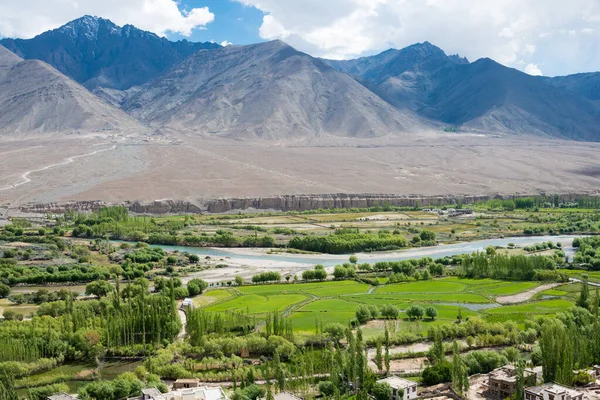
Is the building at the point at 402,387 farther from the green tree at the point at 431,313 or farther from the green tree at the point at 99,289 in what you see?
the green tree at the point at 99,289

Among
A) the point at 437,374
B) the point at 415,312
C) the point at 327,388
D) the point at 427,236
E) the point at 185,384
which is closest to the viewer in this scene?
the point at 327,388

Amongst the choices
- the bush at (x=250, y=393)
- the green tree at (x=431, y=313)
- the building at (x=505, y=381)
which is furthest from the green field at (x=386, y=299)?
the bush at (x=250, y=393)

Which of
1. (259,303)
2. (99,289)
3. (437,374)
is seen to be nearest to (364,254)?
(259,303)

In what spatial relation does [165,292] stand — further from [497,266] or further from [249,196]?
[249,196]

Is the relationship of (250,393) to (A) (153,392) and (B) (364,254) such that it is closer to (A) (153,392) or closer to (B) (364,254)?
(A) (153,392)

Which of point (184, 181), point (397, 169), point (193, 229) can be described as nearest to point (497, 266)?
point (193, 229)

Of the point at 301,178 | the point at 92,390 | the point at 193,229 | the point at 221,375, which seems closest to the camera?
the point at 92,390
